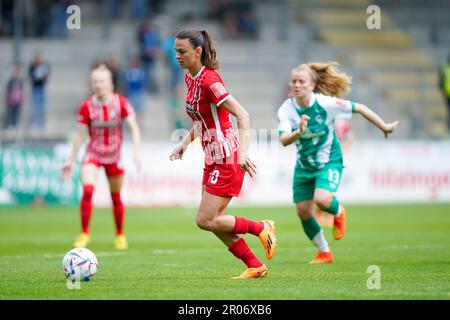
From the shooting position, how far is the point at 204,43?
32.2 ft

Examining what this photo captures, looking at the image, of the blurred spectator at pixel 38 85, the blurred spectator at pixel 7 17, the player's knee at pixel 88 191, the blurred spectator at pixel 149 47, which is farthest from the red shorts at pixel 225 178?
the blurred spectator at pixel 7 17

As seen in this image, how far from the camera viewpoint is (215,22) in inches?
1300

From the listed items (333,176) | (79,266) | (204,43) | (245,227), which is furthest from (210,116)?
(333,176)

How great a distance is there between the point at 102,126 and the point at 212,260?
3412 millimetres

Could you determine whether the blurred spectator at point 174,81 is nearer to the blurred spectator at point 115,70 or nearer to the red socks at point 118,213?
the blurred spectator at point 115,70

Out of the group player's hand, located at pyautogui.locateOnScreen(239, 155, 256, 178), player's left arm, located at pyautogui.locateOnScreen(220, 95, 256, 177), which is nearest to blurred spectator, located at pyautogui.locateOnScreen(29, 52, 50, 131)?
player's left arm, located at pyautogui.locateOnScreen(220, 95, 256, 177)

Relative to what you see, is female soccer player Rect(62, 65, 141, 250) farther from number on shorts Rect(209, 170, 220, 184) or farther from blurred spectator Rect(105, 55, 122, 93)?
blurred spectator Rect(105, 55, 122, 93)

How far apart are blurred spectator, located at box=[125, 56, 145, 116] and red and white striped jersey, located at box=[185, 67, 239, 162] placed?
18915mm

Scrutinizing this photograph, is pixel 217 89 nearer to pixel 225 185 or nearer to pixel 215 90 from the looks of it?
pixel 215 90

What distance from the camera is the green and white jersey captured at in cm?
1211

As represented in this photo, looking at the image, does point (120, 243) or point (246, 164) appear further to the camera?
point (120, 243)

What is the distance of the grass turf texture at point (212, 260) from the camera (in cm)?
894

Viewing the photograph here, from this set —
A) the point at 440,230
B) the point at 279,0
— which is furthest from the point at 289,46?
→ the point at 440,230
